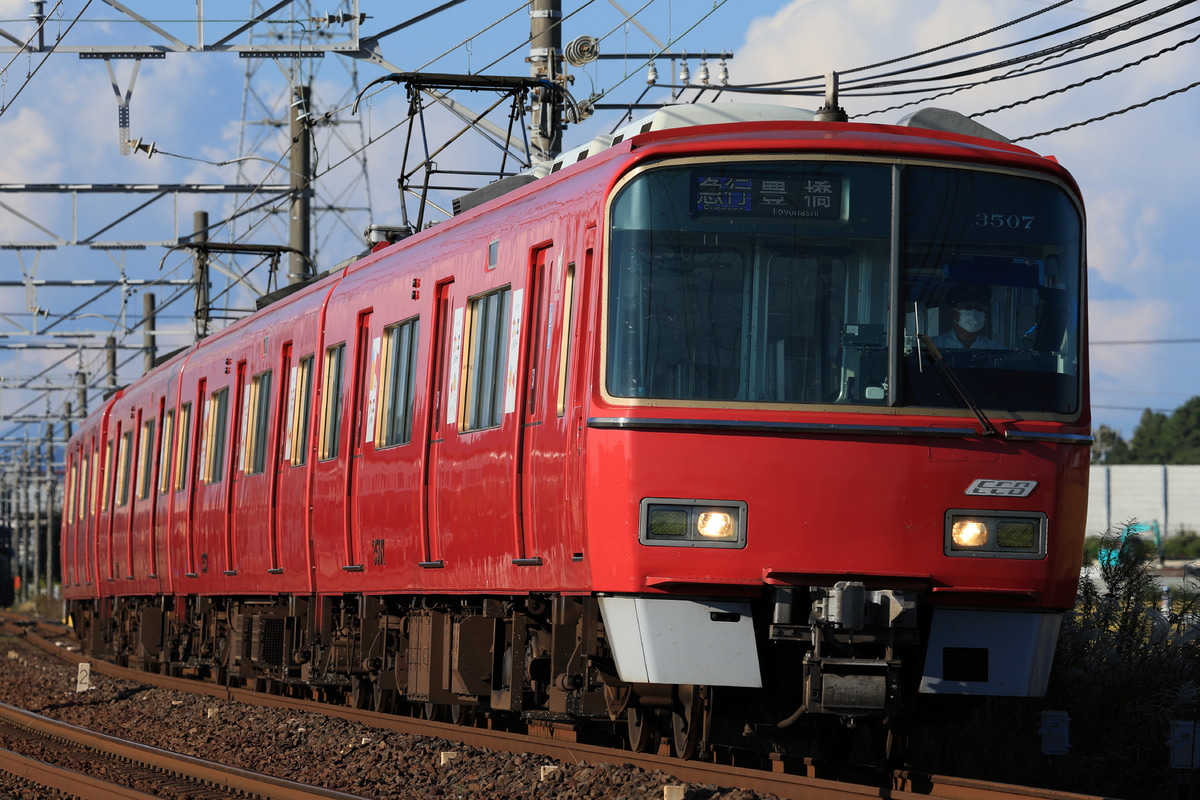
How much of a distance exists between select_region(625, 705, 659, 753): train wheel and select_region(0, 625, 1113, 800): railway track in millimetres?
120

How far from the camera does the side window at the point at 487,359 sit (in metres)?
9.77

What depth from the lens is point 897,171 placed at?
8.29 metres

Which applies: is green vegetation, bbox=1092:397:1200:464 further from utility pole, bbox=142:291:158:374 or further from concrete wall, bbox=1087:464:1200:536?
utility pole, bbox=142:291:158:374

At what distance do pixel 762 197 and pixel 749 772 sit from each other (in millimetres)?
2646

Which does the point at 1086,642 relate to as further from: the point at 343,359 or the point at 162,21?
the point at 162,21

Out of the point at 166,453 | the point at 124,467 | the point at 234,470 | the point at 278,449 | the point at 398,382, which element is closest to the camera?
the point at 398,382

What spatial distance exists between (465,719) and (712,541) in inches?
203

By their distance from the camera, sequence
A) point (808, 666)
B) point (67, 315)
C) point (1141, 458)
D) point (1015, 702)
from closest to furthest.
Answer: point (808, 666), point (1015, 702), point (67, 315), point (1141, 458)

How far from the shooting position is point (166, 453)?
64.9ft

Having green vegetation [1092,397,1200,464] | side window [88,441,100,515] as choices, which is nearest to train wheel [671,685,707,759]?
side window [88,441,100,515]

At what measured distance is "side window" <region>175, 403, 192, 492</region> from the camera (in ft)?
60.6

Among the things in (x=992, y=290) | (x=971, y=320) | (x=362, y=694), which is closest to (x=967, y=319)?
(x=971, y=320)

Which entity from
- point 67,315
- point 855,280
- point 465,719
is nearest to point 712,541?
point 855,280

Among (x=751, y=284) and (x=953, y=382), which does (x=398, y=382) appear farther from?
(x=953, y=382)
